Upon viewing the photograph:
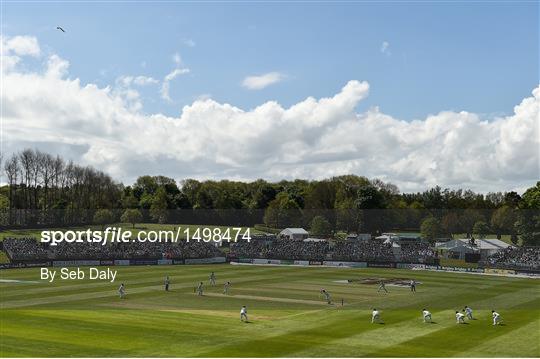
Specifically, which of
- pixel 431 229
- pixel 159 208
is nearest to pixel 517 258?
pixel 431 229

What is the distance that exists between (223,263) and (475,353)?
69257mm

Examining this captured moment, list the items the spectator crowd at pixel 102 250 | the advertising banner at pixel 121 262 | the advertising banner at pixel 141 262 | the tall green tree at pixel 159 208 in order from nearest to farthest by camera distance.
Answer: the spectator crowd at pixel 102 250, the advertising banner at pixel 121 262, the advertising banner at pixel 141 262, the tall green tree at pixel 159 208

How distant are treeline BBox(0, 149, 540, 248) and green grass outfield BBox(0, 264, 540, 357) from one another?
32389 mm

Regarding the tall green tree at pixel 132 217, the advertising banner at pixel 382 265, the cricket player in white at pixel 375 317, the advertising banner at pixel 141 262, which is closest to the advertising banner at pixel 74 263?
the advertising banner at pixel 141 262

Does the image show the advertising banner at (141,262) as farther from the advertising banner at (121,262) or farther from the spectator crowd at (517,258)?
the spectator crowd at (517,258)

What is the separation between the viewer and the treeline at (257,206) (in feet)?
342

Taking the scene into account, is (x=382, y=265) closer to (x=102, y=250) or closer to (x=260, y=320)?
(x=102, y=250)

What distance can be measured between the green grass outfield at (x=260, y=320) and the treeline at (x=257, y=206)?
3239cm

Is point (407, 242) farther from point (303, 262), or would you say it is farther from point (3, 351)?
point (3, 351)

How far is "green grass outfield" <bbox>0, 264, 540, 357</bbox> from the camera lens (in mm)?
33594

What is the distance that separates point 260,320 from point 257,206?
105988 millimetres

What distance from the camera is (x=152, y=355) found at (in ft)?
102

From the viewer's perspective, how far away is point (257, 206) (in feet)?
489

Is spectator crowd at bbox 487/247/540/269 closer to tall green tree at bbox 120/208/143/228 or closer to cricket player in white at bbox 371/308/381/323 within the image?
cricket player in white at bbox 371/308/381/323
